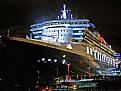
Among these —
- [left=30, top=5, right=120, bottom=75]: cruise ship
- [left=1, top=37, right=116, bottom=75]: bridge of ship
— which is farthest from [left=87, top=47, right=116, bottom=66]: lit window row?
[left=1, top=37, right=116, bottom=75]: bridge of ship

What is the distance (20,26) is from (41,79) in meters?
1.40

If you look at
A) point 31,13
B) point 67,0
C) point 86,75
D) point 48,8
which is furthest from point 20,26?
point 86,75

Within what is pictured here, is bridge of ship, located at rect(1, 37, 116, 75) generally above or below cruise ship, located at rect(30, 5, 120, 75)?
below

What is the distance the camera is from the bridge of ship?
593 centimetres

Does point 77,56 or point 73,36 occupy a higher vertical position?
point 73,36

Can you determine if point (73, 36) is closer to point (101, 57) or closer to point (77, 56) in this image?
point (77, 56)

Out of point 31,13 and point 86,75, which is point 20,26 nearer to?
point 31,13

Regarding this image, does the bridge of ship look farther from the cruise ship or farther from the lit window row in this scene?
the lit window row

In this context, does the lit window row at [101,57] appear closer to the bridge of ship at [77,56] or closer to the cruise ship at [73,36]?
the cruise ship at [73,36]

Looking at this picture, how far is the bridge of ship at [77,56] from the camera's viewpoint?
19.5 feet

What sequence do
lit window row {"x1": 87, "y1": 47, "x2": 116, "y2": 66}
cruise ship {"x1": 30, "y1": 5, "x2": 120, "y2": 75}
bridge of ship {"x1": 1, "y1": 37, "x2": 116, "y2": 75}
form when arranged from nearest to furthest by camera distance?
bridge of ship {"x1": 1, "y1": 37, "x2": 116, "y2": 75} < lit window row {"x1": 87, "y1": 47, "x2": 116, "y2": 66} < cruise ship {"x1": 30, "y1": 5, "x2": 120, "y2": 75}

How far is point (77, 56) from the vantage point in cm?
663

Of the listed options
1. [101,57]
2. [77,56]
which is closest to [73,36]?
[77,56]

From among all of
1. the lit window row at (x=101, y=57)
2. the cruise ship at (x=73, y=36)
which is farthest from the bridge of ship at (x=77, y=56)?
the lit window row at (x=101, y=57)
